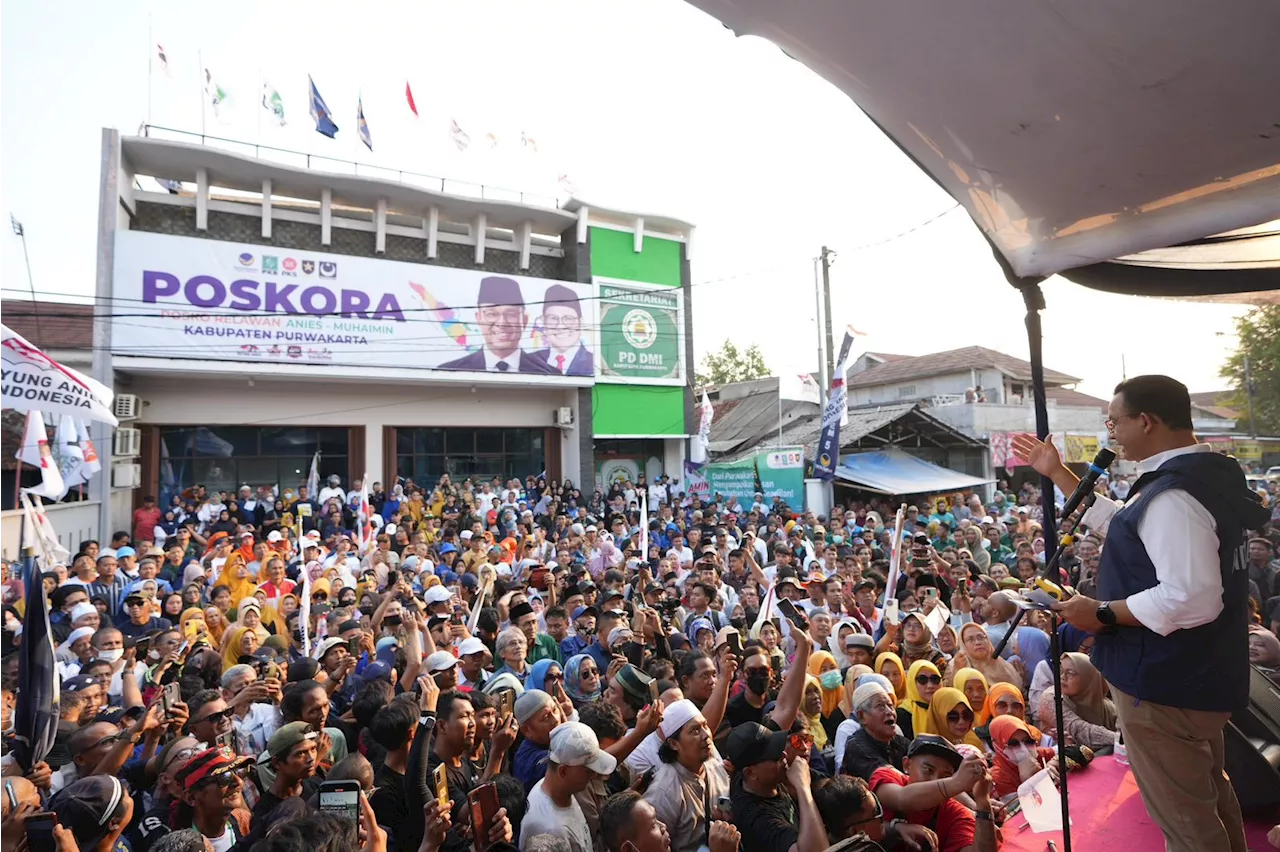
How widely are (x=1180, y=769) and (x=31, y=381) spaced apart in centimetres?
888

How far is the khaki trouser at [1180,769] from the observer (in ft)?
5.92

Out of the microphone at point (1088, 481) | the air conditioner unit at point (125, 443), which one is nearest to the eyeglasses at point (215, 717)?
the microphone at point (1088, 481)

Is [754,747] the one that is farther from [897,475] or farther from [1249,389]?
[1249,389]

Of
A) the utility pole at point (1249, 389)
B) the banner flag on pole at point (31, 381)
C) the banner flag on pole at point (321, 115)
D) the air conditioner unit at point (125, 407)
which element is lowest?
the banner flag on pole at point (31, 381)

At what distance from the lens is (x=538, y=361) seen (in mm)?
18609

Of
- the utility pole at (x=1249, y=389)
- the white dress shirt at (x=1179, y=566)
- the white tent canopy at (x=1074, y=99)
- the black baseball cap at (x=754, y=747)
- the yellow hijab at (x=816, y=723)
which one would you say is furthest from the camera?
the utility pole at (x=1249, y=389)

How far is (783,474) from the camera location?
55.0 ft

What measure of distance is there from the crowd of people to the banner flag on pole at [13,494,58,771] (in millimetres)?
107

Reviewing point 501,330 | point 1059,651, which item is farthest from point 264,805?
point 501,330

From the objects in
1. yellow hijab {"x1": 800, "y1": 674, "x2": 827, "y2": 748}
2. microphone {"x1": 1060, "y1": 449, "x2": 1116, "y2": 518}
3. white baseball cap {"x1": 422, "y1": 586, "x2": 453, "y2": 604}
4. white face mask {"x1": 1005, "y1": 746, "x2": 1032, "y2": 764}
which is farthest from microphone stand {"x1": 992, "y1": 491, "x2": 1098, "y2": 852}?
white baseball cap {"x1": 422, "y1": 586, "x2": 453, "y2": 604}

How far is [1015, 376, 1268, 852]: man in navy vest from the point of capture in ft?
5.73

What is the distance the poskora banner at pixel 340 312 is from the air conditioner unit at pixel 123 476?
7.16 feet

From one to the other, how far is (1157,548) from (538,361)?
1737cm

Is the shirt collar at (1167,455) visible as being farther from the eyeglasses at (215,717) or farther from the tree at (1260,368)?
the tree at (1260,368)
